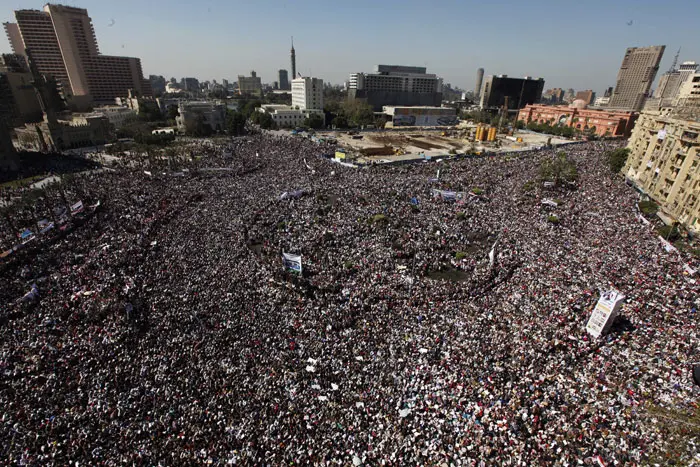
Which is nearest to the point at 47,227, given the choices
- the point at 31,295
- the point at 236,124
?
the point at 31,295

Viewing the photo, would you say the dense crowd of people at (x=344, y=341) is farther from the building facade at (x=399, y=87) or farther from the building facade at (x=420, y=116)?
the building facade at (x=399, y=87)

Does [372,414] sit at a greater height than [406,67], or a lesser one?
lesser

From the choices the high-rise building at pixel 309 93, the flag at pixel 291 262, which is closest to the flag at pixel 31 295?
the flag at pixel 291 262

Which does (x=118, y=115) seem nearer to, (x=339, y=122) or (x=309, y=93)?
(x=309, y=93)

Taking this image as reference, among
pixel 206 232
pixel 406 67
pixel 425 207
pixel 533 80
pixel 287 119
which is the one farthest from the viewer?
pixel 406 67

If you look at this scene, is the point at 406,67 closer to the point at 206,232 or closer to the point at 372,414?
the point at 206,232

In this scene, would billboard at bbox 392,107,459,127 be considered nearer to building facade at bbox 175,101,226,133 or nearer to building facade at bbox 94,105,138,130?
building facade at bbox 175,101,226,133

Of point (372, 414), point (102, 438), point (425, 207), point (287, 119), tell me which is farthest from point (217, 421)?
point (287, 119)
